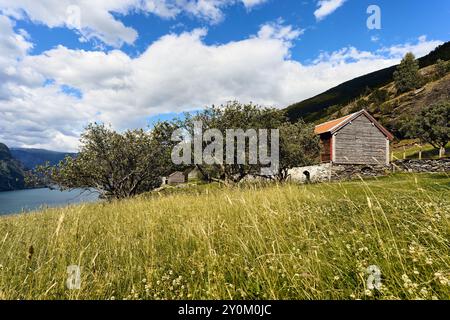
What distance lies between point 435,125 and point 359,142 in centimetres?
1391

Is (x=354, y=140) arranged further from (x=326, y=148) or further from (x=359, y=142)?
(x=326, y=148)

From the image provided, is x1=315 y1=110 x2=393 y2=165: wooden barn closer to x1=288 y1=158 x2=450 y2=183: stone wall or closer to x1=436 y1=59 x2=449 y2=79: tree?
x1=288 y1=158 x2=450 y2=183: stone wall

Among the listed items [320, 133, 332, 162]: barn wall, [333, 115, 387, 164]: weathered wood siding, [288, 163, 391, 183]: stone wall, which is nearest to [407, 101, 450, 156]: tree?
[333, 115, 387, 164]: weathered wood siding

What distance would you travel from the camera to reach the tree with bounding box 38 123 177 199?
1802 centimetres

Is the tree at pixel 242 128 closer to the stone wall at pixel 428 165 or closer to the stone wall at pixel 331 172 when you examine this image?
the stone wall at pixel 331 172

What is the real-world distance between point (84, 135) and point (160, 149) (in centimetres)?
512

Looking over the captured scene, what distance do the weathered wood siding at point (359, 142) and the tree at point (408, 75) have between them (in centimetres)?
4739

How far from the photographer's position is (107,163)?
727 inches

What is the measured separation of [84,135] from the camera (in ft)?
59.6

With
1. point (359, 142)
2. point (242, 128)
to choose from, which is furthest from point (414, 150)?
point (242, 128)

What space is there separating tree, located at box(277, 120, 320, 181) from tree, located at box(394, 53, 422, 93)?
6102 centimetres

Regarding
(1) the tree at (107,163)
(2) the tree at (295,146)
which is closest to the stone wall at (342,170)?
(2) the tree at (295,146)
